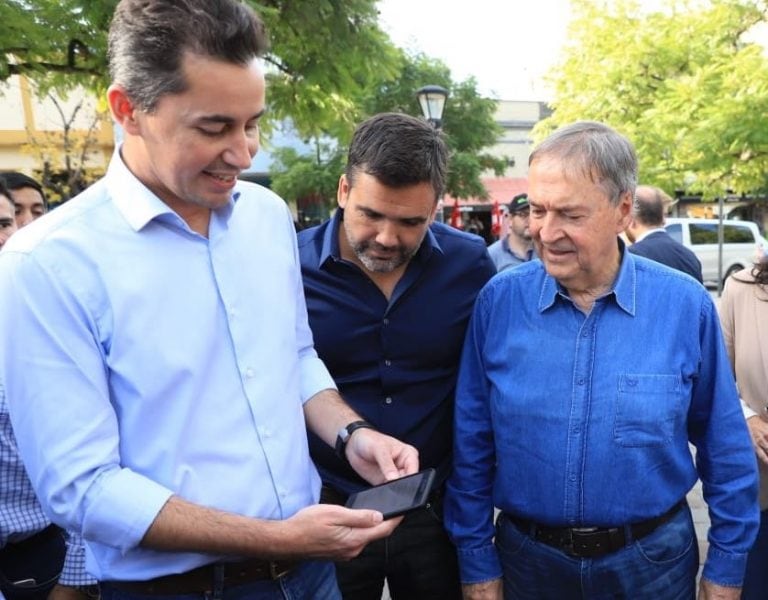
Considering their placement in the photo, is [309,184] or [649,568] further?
[309,184]

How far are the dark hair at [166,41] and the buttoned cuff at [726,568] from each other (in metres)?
1.88

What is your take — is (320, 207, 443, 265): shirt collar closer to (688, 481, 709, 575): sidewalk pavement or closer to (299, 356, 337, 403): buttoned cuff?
(299, 356, 337, 403): buttoned cuff

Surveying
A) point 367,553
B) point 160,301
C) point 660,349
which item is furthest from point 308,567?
point 660,349

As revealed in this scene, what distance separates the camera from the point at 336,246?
231cm

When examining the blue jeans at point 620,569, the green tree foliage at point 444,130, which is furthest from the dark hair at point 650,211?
the green tree foliage at point 444,130

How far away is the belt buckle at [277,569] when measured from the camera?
1570 millimetres

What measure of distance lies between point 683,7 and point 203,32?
627 inches

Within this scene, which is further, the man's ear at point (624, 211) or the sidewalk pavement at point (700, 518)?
the sidewalk pavement at point (700, 518)

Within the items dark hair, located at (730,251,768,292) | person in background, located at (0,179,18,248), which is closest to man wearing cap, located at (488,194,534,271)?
dark hair, located at (730,251,768,292)

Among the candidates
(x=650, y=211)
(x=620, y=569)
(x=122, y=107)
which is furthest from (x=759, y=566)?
(x=650, y=211)

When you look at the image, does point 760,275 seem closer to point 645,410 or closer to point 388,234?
point 645,410

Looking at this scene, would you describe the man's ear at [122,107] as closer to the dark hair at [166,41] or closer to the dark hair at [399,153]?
the dark hair at [166,41]

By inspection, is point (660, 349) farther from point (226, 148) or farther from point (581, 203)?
point (226, 148)

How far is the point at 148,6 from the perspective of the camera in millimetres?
1305
